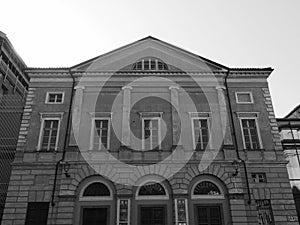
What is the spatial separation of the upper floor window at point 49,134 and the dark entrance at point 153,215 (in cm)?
718

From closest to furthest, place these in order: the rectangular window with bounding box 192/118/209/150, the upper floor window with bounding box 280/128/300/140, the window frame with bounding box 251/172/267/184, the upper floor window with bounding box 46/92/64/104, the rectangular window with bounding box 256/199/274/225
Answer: the rectangular window with bounding box 256/199/274/225, the window frame with bounding box 251/172/267/184, the rectangular window with bounding box 192/118/209/150, the upper floor window with bounding box 46/92/64/104, the upper floor window with bounding box 280/128/300/140

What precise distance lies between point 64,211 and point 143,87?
9.81 meters

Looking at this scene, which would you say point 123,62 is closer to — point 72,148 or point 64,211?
point 72,148

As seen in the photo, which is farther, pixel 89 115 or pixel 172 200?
pixel 89 115

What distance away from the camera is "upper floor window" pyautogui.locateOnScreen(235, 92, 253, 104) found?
20.7m

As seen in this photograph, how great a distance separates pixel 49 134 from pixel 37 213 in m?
5.12

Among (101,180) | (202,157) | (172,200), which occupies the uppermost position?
(202,157)

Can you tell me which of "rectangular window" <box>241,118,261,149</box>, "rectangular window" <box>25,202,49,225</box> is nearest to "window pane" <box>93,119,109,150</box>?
"rectangular window" <box>25,202,49,225</box>

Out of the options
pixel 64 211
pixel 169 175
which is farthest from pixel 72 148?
pixel 169 175

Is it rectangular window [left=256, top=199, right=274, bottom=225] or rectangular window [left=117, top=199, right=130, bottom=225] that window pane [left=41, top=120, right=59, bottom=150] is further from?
rectangular window [left=256, top=199, right=274, bottom=225]

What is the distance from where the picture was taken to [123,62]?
21.7m

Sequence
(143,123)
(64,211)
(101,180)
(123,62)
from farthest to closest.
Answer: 1. (123,62)
2. (143,123)
3. (101,180)
4. (64,211)

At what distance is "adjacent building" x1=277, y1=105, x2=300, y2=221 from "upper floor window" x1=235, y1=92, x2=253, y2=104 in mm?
2760

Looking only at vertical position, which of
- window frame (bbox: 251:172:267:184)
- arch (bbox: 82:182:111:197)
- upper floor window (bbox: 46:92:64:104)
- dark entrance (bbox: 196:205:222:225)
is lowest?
dark entrance (bbox: 196:205:222:225)
